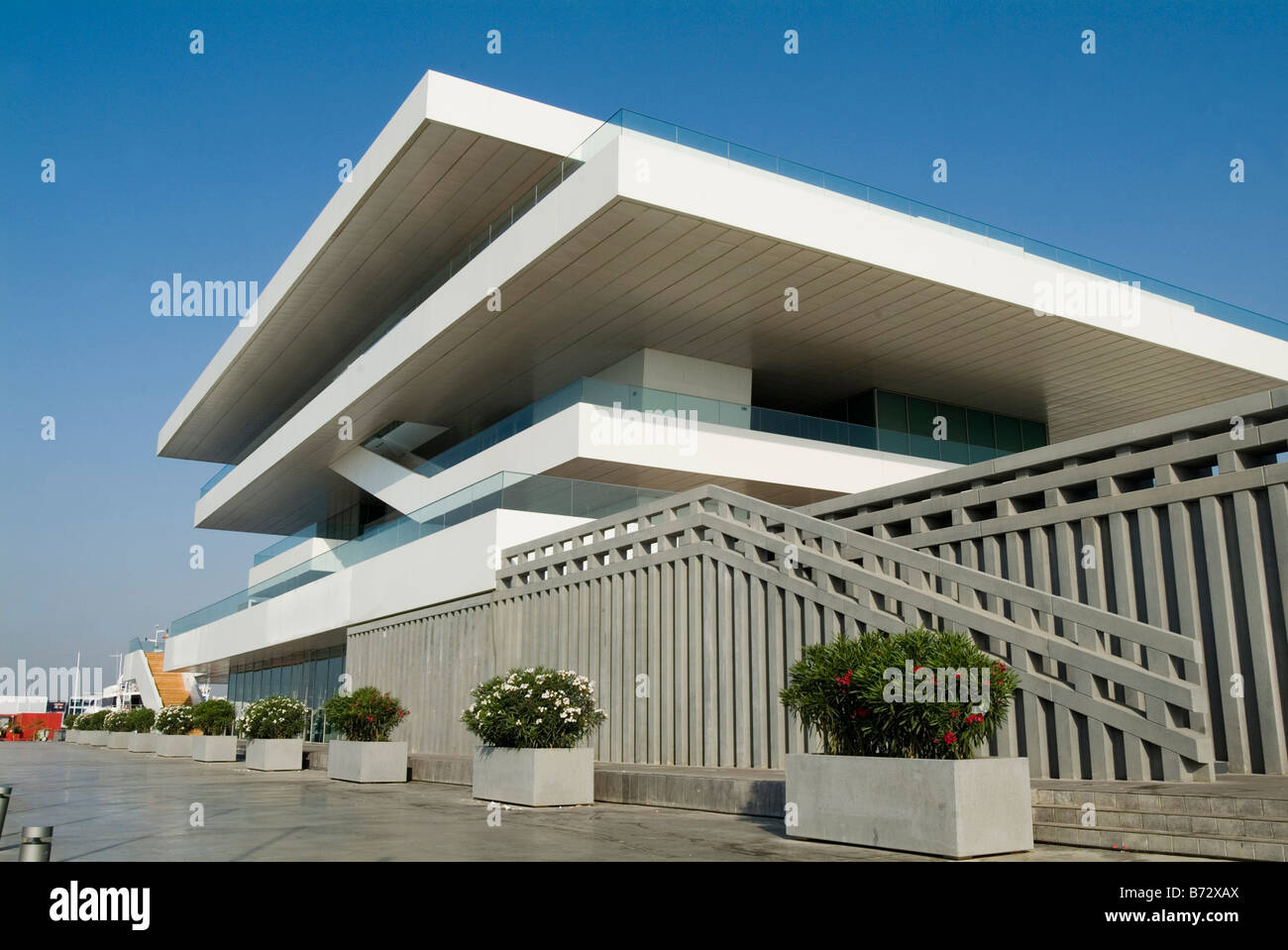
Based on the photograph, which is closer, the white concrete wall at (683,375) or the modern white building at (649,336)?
the modern white building at (649,336)

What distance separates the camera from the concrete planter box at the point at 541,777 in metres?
13.8

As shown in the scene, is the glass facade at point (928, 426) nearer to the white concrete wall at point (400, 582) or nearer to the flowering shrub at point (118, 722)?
the white concrete wall at point (400, 582)

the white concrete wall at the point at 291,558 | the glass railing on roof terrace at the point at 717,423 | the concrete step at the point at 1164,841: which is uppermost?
the glass railing on roof terrace at the point at 717,423

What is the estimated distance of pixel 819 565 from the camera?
1390 centimetres

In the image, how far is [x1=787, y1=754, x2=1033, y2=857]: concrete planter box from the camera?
8047mm

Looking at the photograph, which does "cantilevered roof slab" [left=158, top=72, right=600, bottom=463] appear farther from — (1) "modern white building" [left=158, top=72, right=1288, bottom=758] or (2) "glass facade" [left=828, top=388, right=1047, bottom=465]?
(2) "glass facade" [left=828, top=388, right=1047, bottom=465]

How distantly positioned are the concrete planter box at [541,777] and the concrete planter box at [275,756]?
12324 mm

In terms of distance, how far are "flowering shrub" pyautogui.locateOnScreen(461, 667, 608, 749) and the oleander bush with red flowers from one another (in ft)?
17.5

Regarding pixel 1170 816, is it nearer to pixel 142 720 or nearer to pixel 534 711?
pixel 534 711

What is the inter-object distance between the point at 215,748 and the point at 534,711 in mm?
20322

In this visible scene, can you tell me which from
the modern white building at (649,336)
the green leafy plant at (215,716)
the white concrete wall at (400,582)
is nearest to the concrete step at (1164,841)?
the modern white building at (649,336)

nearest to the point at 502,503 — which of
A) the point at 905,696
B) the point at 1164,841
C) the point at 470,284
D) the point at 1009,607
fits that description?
the point at 470,284
